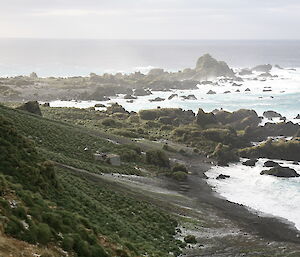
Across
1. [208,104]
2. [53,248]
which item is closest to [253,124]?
[208,104]

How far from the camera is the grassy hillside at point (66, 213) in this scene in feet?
55.6

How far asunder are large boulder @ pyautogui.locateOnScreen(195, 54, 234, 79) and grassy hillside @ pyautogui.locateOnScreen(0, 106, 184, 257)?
491 feet

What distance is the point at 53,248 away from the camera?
54.0 feet

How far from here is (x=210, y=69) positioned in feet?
615

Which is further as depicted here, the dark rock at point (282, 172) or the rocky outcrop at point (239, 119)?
the rocky outcrop at point (239, 119)

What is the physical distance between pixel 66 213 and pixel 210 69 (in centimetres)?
17330

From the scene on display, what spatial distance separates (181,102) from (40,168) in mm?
96910

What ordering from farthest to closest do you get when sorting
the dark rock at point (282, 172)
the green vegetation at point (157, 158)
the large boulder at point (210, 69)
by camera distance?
the large boulder at point (210, 69) → the green vegetation at point (157, 158) → the dark rock at point (282, 172)

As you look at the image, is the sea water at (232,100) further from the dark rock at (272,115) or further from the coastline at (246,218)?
the coastline at (246,218)

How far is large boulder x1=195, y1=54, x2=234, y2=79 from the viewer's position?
18493cm

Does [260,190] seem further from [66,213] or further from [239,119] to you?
[239,119]


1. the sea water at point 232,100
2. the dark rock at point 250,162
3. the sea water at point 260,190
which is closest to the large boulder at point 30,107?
the sea water at point 260,190

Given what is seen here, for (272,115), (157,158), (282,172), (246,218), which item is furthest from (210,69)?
(246,218)

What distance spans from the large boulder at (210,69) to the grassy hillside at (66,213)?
149621 mm
